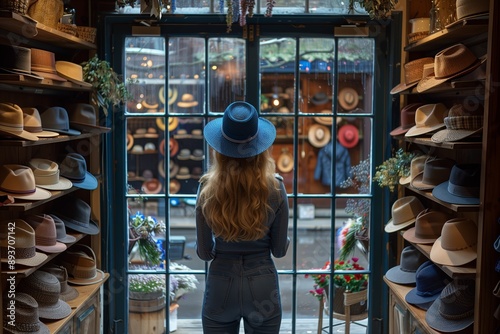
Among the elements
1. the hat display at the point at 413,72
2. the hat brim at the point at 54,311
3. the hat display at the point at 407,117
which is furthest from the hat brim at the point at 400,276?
the hat brim at the point at 54,311

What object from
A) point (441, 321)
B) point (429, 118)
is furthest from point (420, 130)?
point (441, 321)

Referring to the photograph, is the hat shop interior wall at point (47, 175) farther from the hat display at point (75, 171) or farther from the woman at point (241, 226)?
the woman at point (241, 226)

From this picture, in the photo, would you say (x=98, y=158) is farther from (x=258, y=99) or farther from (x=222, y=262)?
(x=222, y=262)

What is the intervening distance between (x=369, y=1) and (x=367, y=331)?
1.93 meters

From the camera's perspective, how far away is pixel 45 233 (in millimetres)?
2947

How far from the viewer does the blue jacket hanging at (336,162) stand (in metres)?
3.77

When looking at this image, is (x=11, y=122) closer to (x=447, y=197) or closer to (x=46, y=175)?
(x=46, y=175)

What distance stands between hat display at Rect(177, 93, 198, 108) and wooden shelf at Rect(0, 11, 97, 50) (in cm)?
58

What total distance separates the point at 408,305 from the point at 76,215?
1770 millimetres

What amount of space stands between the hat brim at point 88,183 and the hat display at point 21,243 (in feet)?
1.62

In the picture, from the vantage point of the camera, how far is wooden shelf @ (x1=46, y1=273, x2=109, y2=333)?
279 centimetres

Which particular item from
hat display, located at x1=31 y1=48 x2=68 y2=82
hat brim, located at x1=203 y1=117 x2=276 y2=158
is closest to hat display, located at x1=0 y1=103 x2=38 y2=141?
hat display, located at x1=31 y1=48 x2=68 y2=82

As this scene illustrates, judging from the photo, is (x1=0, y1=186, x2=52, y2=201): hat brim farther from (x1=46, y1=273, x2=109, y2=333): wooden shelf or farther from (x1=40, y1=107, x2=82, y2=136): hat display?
(x1=46, y1=273, x2=109, y2=333): wooden shelf

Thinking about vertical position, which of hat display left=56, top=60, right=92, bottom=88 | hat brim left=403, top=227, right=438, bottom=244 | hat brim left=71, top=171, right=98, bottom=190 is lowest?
hat brim left=403, top=227, right=438, bottom=244
